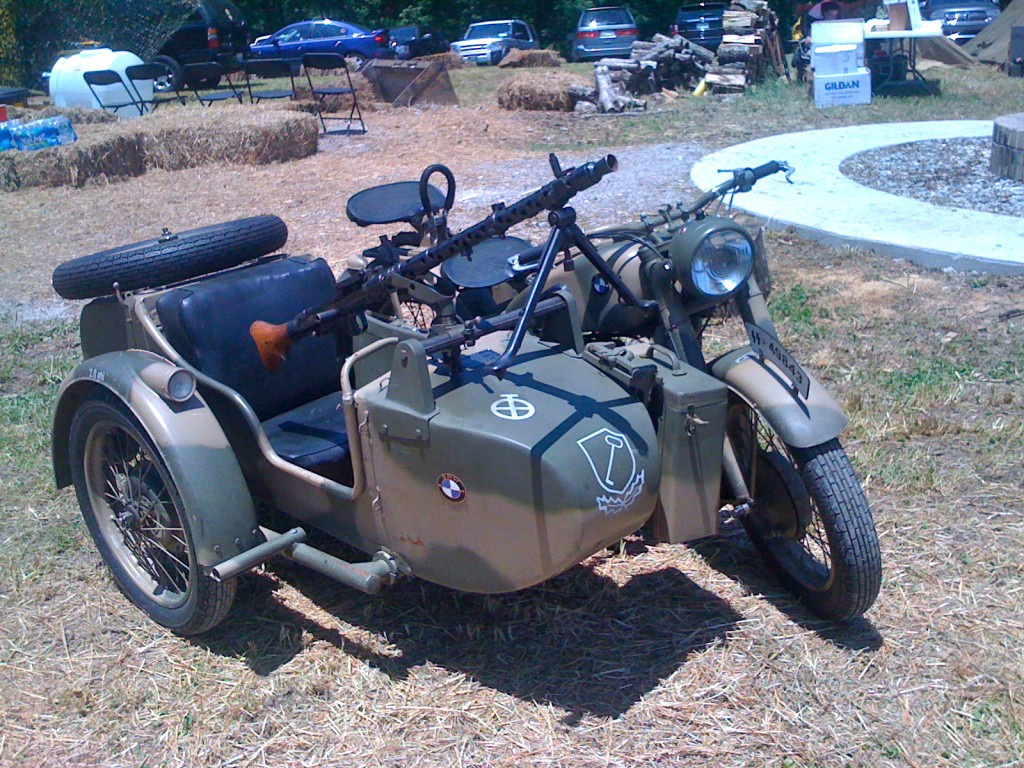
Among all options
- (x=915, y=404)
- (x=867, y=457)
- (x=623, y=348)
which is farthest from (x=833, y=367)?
(x=623, y=348)

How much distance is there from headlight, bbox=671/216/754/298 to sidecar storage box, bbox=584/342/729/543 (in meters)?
0.26

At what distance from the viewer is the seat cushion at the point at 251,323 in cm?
339

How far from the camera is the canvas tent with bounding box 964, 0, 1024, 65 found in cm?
1800

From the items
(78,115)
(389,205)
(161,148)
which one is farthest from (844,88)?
(389,205)

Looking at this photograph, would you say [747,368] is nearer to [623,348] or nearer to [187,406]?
[623,348]

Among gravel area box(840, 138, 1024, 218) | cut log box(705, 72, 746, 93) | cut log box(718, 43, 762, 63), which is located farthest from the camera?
cut log box(718, 43, 762, 63)

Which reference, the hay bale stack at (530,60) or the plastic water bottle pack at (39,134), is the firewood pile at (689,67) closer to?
the hay bale stack at (530,60)

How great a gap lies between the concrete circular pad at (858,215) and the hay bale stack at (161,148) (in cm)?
513

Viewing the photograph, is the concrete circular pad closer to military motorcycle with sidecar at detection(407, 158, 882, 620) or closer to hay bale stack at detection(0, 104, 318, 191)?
military motorcycle with sidecar at detection(407, 158, 882, 620)

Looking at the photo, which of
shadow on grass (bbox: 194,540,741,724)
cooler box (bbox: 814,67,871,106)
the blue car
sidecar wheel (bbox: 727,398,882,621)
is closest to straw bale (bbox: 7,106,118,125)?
cooler box (bbox: 814,67,871,106)

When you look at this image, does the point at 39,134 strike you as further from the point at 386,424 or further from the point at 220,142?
the point at 386,424

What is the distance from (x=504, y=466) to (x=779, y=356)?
1029 mm

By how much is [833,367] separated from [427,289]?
109 inches

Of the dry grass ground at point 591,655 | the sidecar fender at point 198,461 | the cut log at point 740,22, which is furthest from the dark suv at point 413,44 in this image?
the sidecar fender at point 198,461
